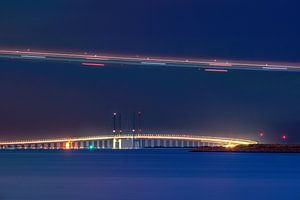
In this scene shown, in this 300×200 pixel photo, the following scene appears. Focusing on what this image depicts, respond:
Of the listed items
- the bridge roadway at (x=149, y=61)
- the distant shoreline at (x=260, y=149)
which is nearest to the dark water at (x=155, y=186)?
the bridge roadway at (x=149, y=61)

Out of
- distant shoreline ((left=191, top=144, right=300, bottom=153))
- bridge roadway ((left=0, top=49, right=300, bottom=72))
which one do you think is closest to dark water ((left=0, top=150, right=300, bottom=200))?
bridge roadway ((left=0, top=49, right=300, bottom=72))

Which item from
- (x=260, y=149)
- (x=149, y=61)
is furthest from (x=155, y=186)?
(x=260, y=149)

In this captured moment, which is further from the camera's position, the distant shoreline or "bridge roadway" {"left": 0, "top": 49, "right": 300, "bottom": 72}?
the distant shoreline

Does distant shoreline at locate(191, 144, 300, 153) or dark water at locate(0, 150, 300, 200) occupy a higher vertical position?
distant shoreline at locate(191, 144, 300, 153)

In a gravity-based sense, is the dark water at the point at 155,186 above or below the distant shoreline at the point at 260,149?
below

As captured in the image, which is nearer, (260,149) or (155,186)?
(155,186)

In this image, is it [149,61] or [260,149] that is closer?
[149,61]

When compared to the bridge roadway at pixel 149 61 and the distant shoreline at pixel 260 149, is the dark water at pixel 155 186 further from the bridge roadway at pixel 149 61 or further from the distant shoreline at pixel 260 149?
the distant shoreline at pixel 260 149

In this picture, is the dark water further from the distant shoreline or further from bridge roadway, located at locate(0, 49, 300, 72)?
the distant shoreline

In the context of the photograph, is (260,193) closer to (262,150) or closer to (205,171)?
(205,171)

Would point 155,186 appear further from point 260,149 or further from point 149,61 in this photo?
point 260,149

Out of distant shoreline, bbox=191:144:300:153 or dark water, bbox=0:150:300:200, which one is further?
distant shoreline, bbox=191:144:300:153
